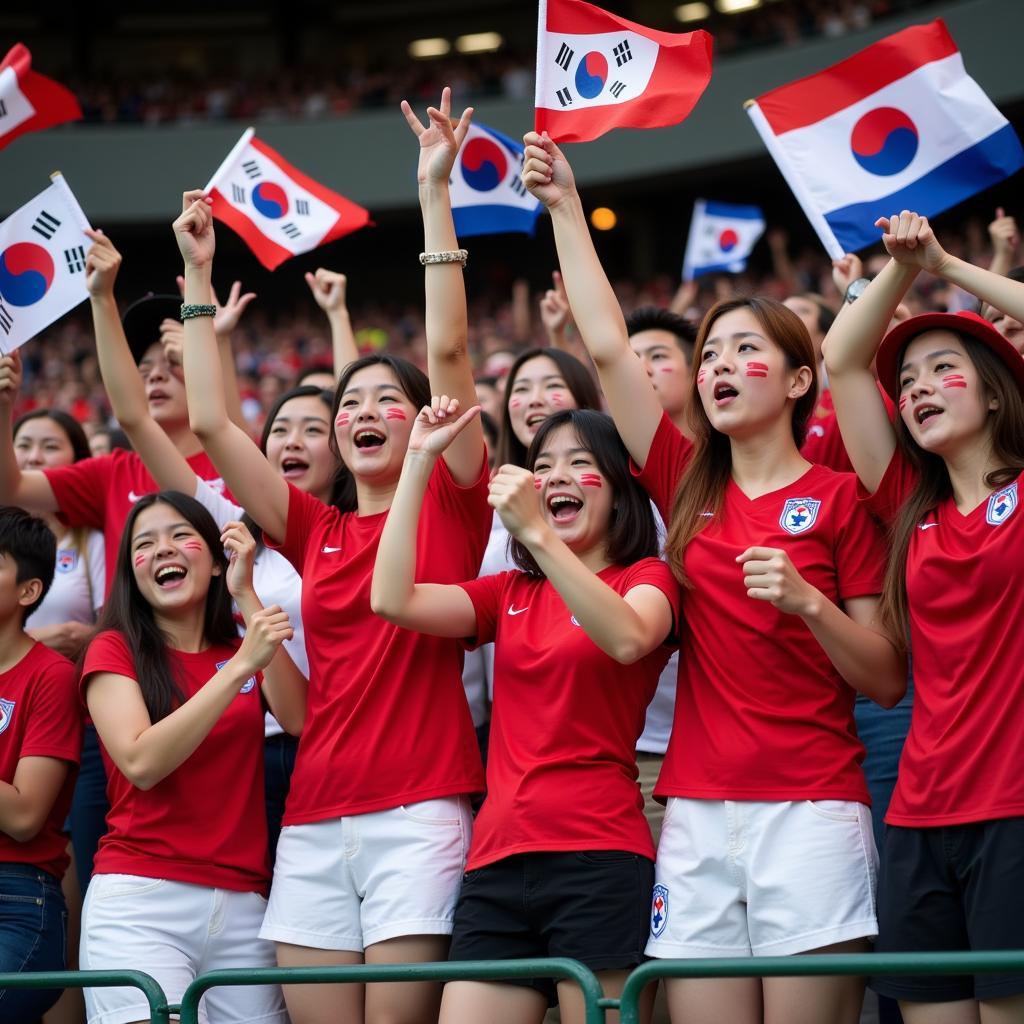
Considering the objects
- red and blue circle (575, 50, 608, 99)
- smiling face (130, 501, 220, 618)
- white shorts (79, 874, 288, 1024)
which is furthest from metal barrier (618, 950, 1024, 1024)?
red and blue circle (575, 50, 608, 99)

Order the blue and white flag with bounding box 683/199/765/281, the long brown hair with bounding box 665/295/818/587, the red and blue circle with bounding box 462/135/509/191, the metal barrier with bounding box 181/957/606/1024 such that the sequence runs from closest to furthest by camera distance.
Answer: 1. the metal barrier with bounding box 181/957/606/1024
2. the long brown hair with bounding box 665/295/818/587
3. the red and blue circle with bounding box 462/135/509/191
4. the blue and white flag with bounding box 683/199/765/281

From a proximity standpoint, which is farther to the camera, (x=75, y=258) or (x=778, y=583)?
(x=75, y=258)

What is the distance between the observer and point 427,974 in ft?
9.39

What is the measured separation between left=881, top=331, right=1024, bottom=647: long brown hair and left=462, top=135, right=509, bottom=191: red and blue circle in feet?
9.56

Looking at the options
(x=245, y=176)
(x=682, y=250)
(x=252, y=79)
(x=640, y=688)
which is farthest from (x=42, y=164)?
(x=640, y=688)

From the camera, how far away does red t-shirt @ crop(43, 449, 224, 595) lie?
5.18 meters

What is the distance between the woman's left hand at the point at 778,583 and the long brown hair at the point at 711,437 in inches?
18.1

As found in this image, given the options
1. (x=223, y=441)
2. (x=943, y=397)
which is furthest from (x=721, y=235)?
(x=943, y=397)

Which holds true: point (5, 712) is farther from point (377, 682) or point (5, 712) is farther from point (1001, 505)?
point (1001, 505)

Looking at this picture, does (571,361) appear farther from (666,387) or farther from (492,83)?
(492,83)

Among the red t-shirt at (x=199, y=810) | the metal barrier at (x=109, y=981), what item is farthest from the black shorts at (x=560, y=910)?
the red t-shirt at (x=199, y=810)

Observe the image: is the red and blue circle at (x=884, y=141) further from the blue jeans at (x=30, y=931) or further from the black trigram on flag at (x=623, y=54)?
the blue jeans at (x=30, y=931)

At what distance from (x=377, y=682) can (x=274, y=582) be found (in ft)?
3.37

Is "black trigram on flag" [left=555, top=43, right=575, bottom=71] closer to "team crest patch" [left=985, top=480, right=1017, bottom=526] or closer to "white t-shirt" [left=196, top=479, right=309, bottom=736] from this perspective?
"white t-shirt" [left=196, top=479, right=309, bottom=736]
